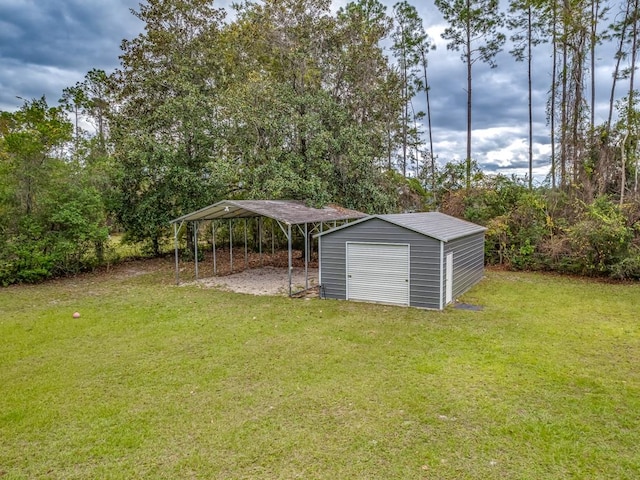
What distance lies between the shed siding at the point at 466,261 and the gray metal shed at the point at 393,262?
0.9 inches

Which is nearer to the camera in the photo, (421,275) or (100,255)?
(421,275)

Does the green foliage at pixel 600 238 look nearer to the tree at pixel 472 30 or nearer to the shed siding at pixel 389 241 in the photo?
the shed siding at pixel 389 241

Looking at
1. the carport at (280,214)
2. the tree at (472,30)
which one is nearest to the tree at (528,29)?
the tree at (472,30)

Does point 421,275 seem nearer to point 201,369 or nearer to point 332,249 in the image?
point 332,249

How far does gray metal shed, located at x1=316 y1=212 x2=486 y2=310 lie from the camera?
8.27 metres

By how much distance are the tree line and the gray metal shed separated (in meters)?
4.22

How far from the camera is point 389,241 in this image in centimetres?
863

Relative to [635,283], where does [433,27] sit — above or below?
above

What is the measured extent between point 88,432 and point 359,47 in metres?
15.2

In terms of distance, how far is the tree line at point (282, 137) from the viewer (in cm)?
1171

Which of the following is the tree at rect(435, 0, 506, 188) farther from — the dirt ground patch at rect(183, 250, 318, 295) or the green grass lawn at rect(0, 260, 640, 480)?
the green grass lawn at rect(0, 260, 640, 480)

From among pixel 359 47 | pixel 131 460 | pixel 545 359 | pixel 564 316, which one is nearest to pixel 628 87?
pixel 359 47

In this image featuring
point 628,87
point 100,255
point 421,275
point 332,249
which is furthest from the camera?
point 628,87

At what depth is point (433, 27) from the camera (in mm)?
19594
